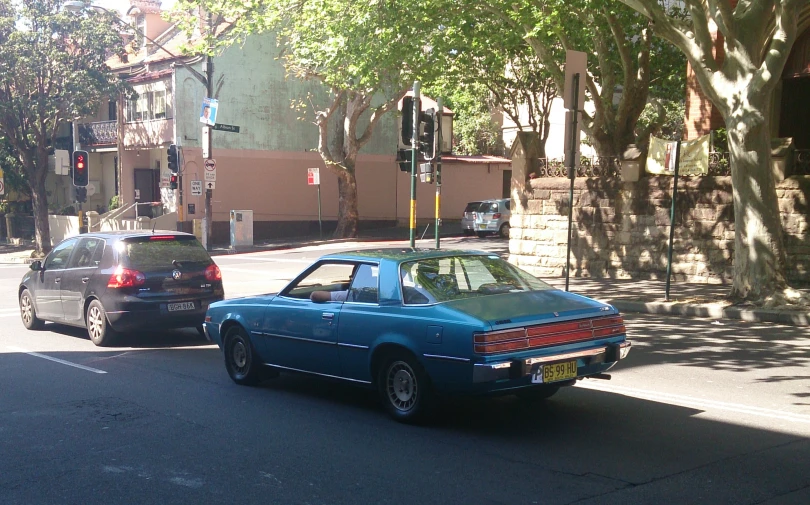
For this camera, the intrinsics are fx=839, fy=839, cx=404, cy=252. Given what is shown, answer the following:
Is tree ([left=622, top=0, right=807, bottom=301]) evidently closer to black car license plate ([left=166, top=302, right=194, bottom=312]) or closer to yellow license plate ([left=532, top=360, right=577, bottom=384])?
yellow license plate ([left=532, top=360, right=577, bottom=384])

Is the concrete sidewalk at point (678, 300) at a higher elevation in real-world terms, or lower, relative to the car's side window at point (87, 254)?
lower

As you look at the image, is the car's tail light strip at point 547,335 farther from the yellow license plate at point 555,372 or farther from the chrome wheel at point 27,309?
the chrome wheel at point 27,309

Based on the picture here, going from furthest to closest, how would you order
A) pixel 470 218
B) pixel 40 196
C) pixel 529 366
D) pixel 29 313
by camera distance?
pixel 470 218 → pixel 40 196 → pixel 29 313 → pixel 529 366

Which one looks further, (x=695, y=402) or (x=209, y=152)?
(x=209, y=152)

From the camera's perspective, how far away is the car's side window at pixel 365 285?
7.38m

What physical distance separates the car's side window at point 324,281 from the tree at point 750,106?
8.50 meters

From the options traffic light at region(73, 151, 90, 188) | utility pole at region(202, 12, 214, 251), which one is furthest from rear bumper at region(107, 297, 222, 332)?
utility pole at region(202, 12, 214, 251)

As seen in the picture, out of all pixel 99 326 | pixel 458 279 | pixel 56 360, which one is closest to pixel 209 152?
pixel 99 326

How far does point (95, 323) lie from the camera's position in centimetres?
1175

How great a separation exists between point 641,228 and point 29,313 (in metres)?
12.5

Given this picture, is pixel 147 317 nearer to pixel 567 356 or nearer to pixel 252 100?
pixel 567 356

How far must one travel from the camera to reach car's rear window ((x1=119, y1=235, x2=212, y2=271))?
11.6 m

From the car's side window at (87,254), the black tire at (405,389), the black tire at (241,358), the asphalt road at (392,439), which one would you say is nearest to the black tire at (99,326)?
the car's side window at (87,254)

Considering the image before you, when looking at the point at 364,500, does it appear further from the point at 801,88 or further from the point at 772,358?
the point at 801,88
